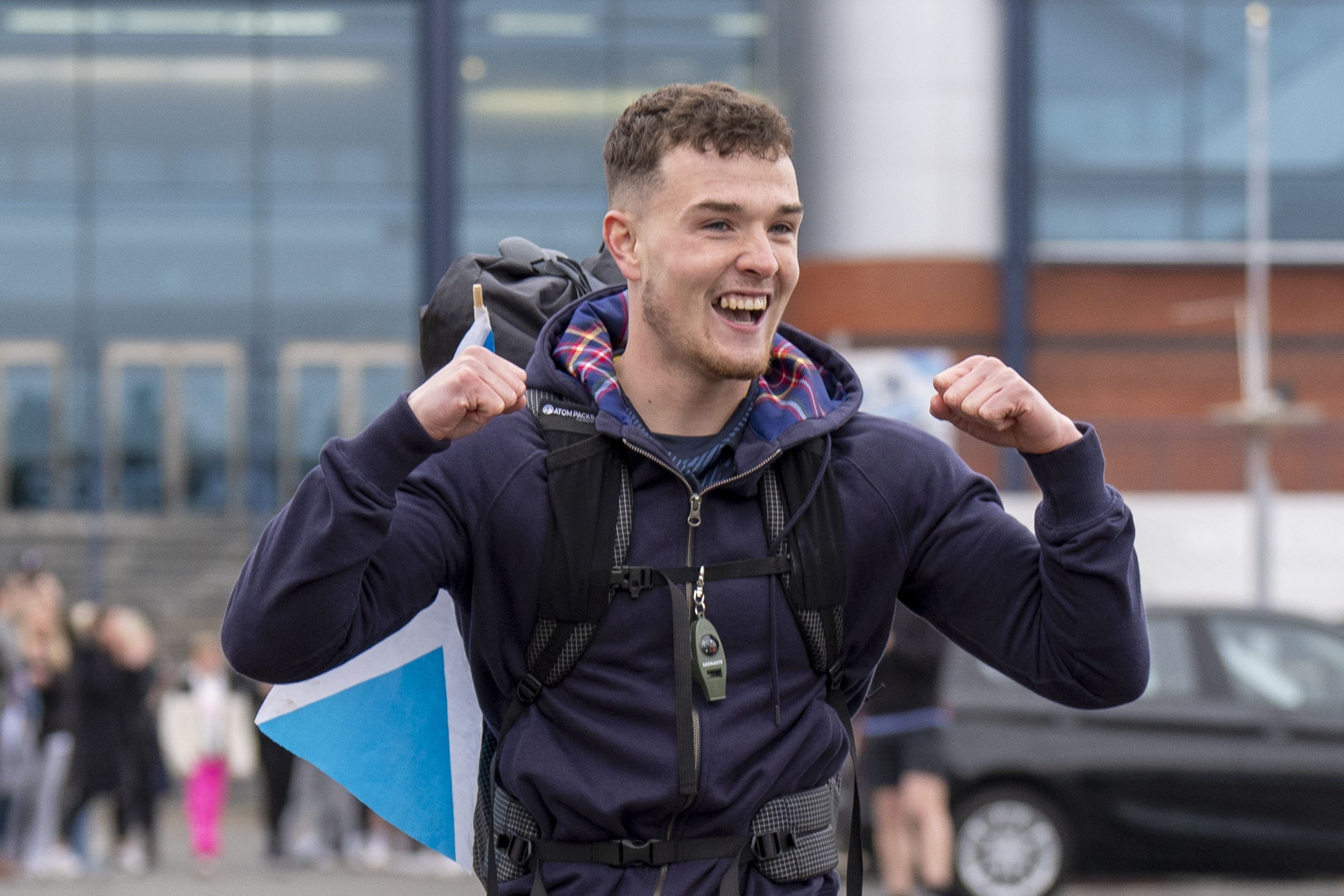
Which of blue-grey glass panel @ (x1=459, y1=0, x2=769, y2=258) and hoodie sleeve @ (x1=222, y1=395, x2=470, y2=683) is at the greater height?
blue-grey glass panel @ (x1=459, y1=0, x2=769, y2=258)

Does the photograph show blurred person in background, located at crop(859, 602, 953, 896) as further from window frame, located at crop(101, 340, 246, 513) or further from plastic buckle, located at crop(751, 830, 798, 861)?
window frame, located at crop(101, 340, 246, 513)

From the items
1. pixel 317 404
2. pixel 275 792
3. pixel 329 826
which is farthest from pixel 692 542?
pixel 317 404

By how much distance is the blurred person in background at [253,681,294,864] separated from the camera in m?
12.3

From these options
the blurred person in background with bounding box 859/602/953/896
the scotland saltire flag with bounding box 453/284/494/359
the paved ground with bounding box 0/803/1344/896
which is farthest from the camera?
the paved ground with bounding box 0/803/1344/896

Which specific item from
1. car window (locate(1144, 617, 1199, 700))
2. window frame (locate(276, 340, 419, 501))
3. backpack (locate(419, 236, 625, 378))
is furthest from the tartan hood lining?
window frame (locate(276, 340, 419, 501))

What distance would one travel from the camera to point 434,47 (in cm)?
2347

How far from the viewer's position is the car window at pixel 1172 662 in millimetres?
9922

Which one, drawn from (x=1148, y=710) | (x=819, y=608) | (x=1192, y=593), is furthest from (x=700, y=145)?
(x=1192, y=593)

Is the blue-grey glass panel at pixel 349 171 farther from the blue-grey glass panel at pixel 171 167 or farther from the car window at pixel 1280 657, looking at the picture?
the car window at pixel 1280 657

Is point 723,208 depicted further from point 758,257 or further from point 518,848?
point 518,848

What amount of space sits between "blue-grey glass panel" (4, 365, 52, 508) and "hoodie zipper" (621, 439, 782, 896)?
22268 millimetres

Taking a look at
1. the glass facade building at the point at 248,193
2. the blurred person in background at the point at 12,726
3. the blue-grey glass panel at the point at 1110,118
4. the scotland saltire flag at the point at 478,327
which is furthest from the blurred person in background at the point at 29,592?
the blue-grey glass panel at the point at 1110,118

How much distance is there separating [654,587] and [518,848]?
1.32ft

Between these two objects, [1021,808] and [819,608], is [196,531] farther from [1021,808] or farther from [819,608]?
[819,608]
